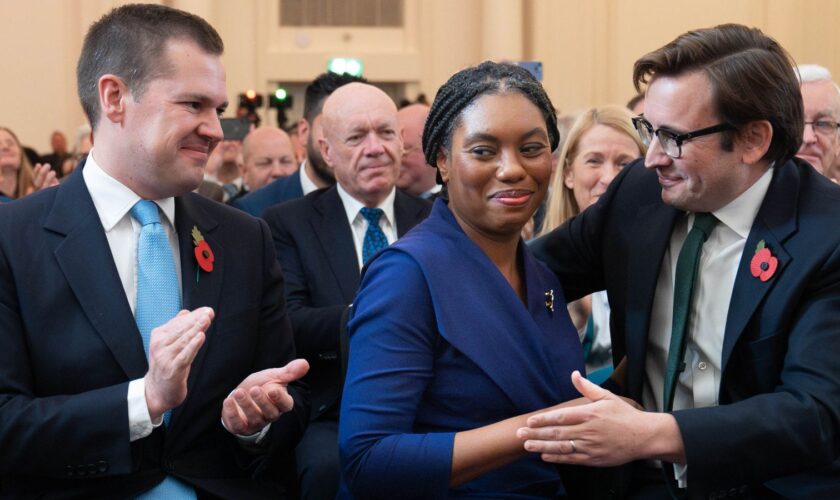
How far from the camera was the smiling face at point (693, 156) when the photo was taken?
2430 millimetres

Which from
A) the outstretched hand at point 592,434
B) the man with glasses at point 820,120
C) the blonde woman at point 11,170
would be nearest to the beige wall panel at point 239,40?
the blonde woman at point 11,170

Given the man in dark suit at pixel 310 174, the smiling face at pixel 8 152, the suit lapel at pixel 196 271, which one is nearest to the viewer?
the suit lapel at pixel 196 271

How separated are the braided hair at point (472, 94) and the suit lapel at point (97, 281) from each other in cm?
77

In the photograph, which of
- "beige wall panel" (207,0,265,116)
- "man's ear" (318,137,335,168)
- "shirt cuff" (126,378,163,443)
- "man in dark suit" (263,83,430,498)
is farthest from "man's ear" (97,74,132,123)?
"beige wall panel" (207,0,265,116)

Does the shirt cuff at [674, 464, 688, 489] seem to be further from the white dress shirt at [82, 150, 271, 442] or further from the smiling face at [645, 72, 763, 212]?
the white dress shirt at [82, 150, 271, 442]

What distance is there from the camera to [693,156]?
2.44 metres

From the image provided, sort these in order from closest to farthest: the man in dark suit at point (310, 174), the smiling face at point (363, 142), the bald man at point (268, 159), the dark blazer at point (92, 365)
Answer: the dark blazer at point (92, 365) < the smiling face at point (363, 142) < the man in dark suit at point (310, 174) < the bald man at point (268, 159)

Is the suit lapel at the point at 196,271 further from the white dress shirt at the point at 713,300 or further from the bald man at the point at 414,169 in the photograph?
the bald man at the point at 414,169

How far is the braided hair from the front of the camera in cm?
240

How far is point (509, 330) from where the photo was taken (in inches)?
92.6

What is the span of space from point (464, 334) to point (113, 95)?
1002 millimetres

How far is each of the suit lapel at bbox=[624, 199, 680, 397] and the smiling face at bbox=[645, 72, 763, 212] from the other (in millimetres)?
116

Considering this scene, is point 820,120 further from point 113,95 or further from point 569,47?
point 569,47

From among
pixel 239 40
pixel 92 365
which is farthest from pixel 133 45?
pixel 239 40
